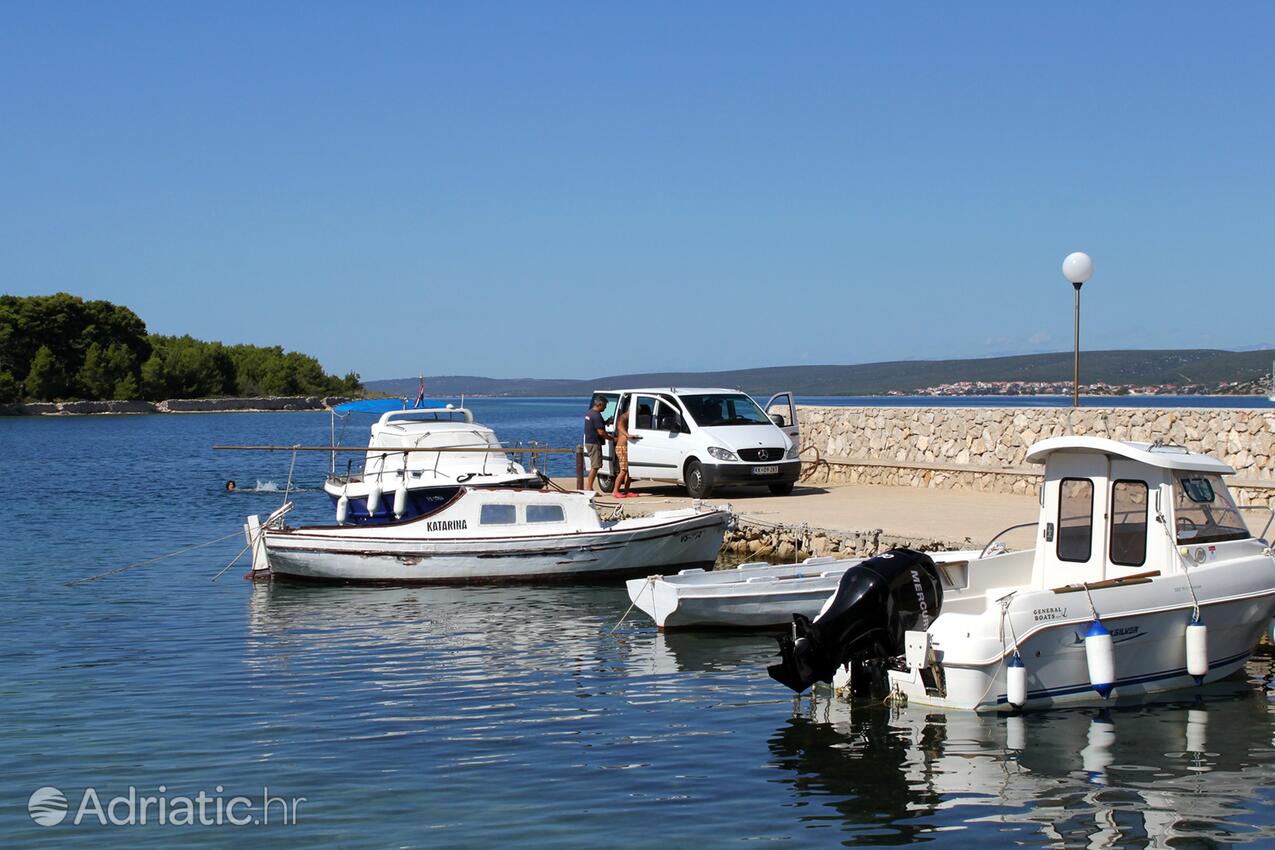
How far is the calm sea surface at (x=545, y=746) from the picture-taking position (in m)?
8.12

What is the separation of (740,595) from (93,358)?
12779cm

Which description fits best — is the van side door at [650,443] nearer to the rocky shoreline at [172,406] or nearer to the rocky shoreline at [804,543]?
the rocky shoreline at [804,543]

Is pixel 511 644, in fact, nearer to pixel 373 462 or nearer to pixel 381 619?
pixel 381 619

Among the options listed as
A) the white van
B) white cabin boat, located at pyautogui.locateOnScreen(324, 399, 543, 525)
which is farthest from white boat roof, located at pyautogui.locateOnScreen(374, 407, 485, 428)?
the white van

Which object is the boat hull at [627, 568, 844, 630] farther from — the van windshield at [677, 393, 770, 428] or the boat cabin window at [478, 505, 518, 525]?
the van windshield at [677, 393, 770, 428]

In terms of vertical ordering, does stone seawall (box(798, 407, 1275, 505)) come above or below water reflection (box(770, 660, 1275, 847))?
above

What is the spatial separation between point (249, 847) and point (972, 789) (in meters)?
4.68

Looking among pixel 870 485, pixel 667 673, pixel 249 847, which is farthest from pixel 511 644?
pixel 870 485

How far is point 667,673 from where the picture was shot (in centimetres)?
1252

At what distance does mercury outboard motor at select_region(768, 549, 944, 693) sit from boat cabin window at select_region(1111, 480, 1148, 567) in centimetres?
186

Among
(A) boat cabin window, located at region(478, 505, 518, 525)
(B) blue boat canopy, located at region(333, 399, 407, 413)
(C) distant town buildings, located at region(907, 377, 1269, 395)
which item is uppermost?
(C) distant town buildings, located at region(907, 377, 1269, 395)

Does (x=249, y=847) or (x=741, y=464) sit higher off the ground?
(x=741, y=464)

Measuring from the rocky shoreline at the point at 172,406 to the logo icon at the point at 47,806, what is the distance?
106758 mm

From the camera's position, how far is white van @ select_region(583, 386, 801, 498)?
21812 millimetres
